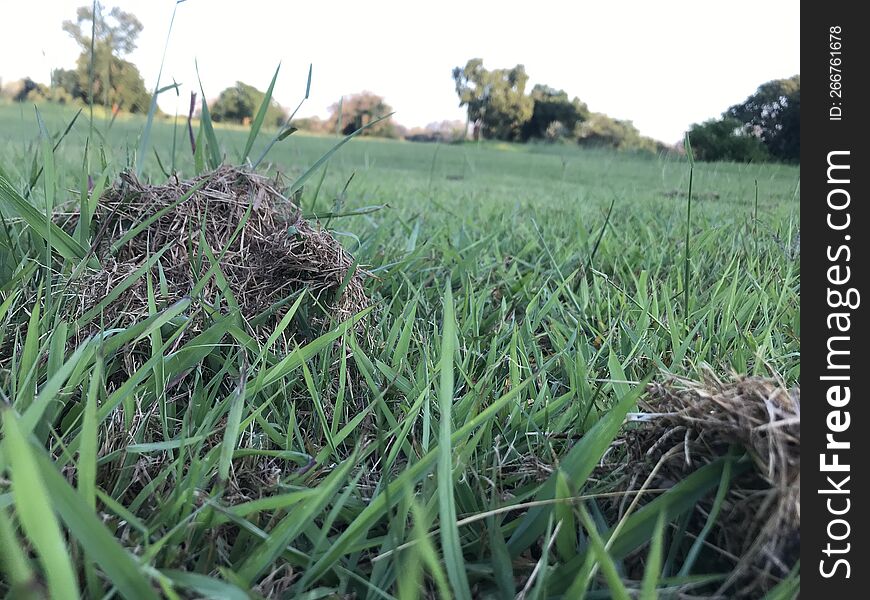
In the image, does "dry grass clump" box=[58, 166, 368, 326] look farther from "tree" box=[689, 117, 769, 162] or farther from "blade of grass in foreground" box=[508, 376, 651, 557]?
"tree" box=[689, 117, 769, 162]

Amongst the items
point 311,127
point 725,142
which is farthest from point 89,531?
point 311,127

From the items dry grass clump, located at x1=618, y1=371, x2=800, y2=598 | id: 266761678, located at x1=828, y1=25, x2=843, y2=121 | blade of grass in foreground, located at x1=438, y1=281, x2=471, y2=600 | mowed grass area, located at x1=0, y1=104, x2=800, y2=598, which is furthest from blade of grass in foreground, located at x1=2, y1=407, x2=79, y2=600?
id: 266761678, located at x1=828, y1=25, x2=843, y2=121

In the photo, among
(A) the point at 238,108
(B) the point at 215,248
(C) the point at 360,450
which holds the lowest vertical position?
(C) the point at 360,450

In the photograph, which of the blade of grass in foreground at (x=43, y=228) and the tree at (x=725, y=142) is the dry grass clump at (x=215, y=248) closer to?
the blade of grass in foreground at (x=43, y=228)

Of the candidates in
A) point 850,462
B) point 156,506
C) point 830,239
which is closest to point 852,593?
point 850,462

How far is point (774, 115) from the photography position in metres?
1.20

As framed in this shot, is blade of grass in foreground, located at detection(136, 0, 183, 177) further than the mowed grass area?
Yes

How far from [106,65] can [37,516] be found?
1.15m

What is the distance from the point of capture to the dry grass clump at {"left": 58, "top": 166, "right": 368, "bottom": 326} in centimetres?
82

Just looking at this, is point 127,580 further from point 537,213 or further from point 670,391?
point 537,213

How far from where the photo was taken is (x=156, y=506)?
0.49m

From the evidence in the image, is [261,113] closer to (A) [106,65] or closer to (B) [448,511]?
(A) [106,65]

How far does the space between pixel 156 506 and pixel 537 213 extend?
2033 millimetres

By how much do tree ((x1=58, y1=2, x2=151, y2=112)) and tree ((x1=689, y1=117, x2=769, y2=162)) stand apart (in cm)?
137
